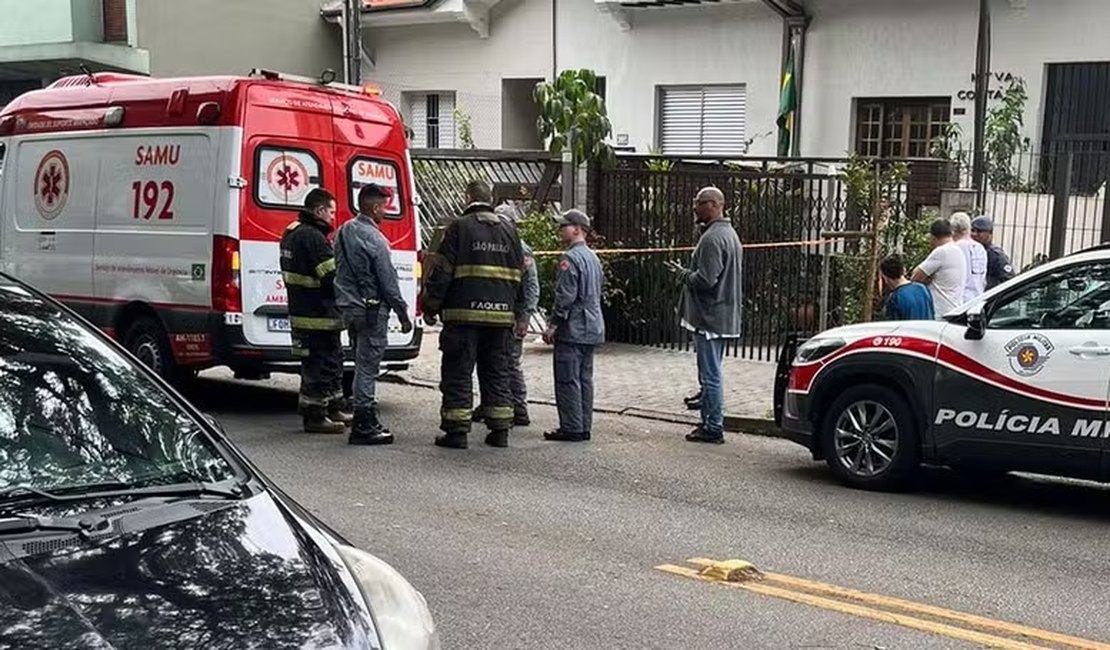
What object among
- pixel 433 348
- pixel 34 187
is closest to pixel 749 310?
pixel 433 348

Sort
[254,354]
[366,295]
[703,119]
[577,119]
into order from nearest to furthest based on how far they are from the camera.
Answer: [366,295] → [254,354] → [577,119] → [703,119]

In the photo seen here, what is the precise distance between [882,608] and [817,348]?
3.08 meters

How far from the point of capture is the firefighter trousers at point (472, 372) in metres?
8.88

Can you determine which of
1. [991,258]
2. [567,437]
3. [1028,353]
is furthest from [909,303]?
[991,258]

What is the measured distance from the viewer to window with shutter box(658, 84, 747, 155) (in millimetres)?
21234

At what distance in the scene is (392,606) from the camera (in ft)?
10.3

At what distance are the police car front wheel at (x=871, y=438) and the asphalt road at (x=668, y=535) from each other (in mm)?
140

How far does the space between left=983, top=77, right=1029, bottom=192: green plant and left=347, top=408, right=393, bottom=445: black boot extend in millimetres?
9093

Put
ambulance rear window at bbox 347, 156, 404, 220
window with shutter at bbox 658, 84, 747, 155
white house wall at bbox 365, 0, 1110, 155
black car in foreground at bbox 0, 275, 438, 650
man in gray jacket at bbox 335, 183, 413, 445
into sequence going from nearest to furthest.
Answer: black car in foreground at bbox 0, 275, 438, 650
man in gray jacket at bbox 335, 183, 413, 445
ambulance rear window at bbox 347, 156, 404, 220
white house wall at bbox 365, 0, 1110, 155
window with shutter at bbox 658, 84, 747, 155

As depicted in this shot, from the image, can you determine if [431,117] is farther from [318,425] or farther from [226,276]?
[318,425]

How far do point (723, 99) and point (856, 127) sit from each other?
2595mm

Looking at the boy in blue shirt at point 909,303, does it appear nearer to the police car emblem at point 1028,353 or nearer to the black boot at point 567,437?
the police car emblem at point 1028,353

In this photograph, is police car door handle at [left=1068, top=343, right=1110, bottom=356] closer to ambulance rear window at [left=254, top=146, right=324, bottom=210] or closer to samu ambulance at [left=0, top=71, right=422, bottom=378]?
samu ambulance at [left=0, top=71, right=422, bottom=378]

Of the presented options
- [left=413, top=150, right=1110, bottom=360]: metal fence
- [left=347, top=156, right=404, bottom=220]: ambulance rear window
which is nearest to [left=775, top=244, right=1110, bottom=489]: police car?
[left=413, top=150, right=1110, bottom=360]: metal fence
